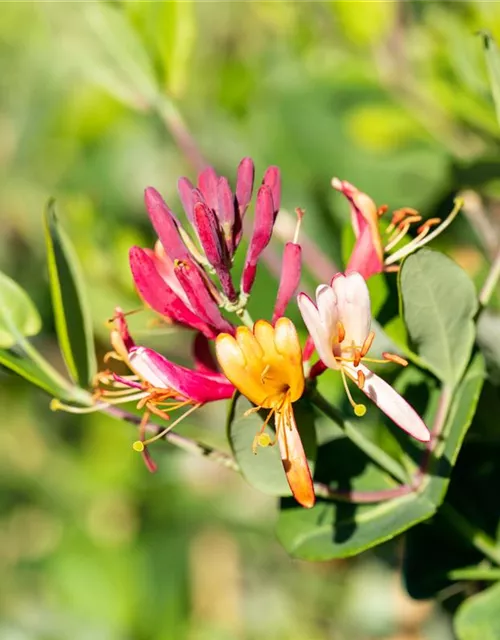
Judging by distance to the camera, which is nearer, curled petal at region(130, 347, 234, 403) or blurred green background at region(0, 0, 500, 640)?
curled petal at region(130, 347, 234, 403)

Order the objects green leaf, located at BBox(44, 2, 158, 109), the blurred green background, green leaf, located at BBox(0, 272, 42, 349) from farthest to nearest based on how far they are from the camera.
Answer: the blurred green background < green leaf, located at BBox(44, 2, 158, 109) < green leaf, located at BBox(0, 272, 42, 349)

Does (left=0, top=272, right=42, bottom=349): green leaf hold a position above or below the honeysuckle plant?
above

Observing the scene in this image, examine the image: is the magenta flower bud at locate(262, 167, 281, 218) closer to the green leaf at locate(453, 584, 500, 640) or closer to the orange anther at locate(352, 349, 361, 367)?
the orange anther at locate(352, 349, 361, 367)

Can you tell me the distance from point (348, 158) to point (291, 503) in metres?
0.78

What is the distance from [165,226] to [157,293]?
0.05 meters

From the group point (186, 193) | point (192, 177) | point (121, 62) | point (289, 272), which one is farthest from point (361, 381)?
point (192, 177)

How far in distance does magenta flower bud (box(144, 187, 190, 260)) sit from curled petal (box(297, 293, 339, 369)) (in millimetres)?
119

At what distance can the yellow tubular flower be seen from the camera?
592 millimetres

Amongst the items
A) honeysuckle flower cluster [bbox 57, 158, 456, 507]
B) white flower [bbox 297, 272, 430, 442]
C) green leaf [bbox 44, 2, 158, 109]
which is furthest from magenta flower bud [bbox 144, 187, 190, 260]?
green leaf [bbox 44, 2, 158, 109]

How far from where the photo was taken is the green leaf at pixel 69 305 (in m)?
0.78

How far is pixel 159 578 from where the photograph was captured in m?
1.63

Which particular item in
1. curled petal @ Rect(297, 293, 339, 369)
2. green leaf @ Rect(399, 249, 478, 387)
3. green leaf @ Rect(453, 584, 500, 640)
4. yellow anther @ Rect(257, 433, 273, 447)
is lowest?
green leaf @ Rect(453, 584, 500, 640)

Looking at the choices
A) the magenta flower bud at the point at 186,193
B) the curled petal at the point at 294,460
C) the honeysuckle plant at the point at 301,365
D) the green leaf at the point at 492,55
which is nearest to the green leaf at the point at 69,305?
the honeysuckle plant at the point at 301,365

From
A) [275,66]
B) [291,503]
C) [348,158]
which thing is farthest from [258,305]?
[275,66]
